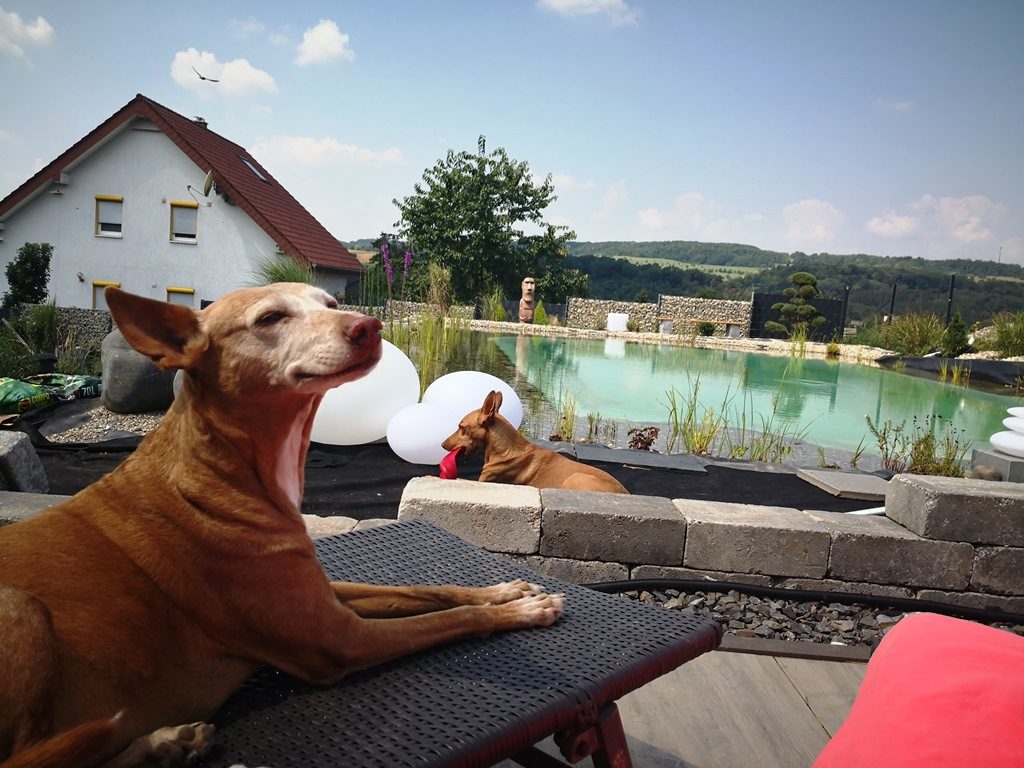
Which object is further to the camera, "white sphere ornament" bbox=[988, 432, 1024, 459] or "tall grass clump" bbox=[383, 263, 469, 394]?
"tall grass clump" bbox=[383, 263, 469, 394]

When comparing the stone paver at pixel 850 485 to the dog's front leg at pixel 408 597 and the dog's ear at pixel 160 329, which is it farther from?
the dog's ear at pixel 160 329

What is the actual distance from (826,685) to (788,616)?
0.64m

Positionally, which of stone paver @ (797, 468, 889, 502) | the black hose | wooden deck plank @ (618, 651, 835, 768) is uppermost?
stone paver @ (797, 468, 889, 502)

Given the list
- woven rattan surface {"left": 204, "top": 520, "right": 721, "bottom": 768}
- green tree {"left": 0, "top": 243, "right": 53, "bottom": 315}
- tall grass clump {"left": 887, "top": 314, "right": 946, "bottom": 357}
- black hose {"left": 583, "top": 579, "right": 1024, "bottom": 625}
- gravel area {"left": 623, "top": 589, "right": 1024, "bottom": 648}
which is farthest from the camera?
tall grass clump {"left": 887, "top": 314, "right": 946, "bottom": 357}

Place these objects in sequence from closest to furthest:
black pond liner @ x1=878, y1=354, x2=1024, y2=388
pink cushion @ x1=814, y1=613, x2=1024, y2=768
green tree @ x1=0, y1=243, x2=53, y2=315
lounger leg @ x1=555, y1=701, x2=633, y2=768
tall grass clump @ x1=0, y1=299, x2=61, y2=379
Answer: pink cushion @ x1=814, y1=613, x2=1024, y2=768 < lounger leg @ x1=555, y1=701, x2=633, y2=768 < tall grass clump @ x1=0, y1=299, x2=61, y2=379 < green tree @ x1=0, y1=243, x2=53, y2=315 < black pond liner @ x1=878, y1=354, x2=1024, y2=388

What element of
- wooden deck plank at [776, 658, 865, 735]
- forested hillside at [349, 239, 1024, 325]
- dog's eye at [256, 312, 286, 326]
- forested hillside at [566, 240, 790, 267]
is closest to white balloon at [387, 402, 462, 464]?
wooden deck plank at [776, 658, 865, 735]

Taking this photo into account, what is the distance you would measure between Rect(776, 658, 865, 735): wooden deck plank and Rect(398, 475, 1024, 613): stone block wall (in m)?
0.65

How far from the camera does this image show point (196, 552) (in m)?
1.16

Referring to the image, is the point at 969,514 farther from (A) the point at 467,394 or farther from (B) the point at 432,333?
(B) the point at 432,333

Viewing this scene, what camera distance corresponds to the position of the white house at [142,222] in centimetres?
1658

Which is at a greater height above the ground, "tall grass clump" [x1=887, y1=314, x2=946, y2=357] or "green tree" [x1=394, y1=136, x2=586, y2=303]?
"green tree" [x1=394, y1=136, x2=586, y2=303]

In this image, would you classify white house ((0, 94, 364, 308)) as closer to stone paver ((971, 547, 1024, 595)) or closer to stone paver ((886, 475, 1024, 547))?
stone paver ((886, 475, 1024, 547))

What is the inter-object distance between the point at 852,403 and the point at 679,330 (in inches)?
653

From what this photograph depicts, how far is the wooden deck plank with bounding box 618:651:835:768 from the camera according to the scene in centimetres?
210
